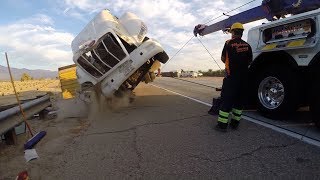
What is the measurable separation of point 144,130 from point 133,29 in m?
5.15

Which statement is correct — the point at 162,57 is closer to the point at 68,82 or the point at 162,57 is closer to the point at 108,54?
the point at 108,54

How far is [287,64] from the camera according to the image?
6.90 metres

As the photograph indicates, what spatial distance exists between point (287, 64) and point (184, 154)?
3065mm

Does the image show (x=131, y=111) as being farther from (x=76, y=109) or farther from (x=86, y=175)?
(x=86, y=175)

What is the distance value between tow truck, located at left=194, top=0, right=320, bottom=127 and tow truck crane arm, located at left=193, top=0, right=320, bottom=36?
0.08ft

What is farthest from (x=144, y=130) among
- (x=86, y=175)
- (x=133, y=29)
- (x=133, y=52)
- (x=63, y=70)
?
(x=63, y=70)

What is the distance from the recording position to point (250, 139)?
5781 mm

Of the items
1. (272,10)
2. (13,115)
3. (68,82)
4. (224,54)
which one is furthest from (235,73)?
(68,82)

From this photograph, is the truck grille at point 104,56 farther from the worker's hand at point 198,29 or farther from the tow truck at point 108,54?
the worker's hand at point 198,29

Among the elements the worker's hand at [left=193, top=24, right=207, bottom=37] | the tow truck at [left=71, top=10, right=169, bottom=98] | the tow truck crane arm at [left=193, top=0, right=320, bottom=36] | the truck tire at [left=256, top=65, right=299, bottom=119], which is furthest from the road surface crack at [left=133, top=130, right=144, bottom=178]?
the worker's hand at [left=193, top=24, right=207, bottom=37]

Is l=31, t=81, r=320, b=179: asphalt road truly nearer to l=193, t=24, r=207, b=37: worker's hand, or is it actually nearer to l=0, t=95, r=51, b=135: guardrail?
l=0, t=95, r=51, b=135: guardrail

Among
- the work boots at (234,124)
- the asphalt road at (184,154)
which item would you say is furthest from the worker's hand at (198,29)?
the work boots at (234,124)

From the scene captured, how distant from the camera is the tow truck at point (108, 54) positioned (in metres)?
9.84

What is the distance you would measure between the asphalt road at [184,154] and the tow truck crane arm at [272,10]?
3.45 metres
